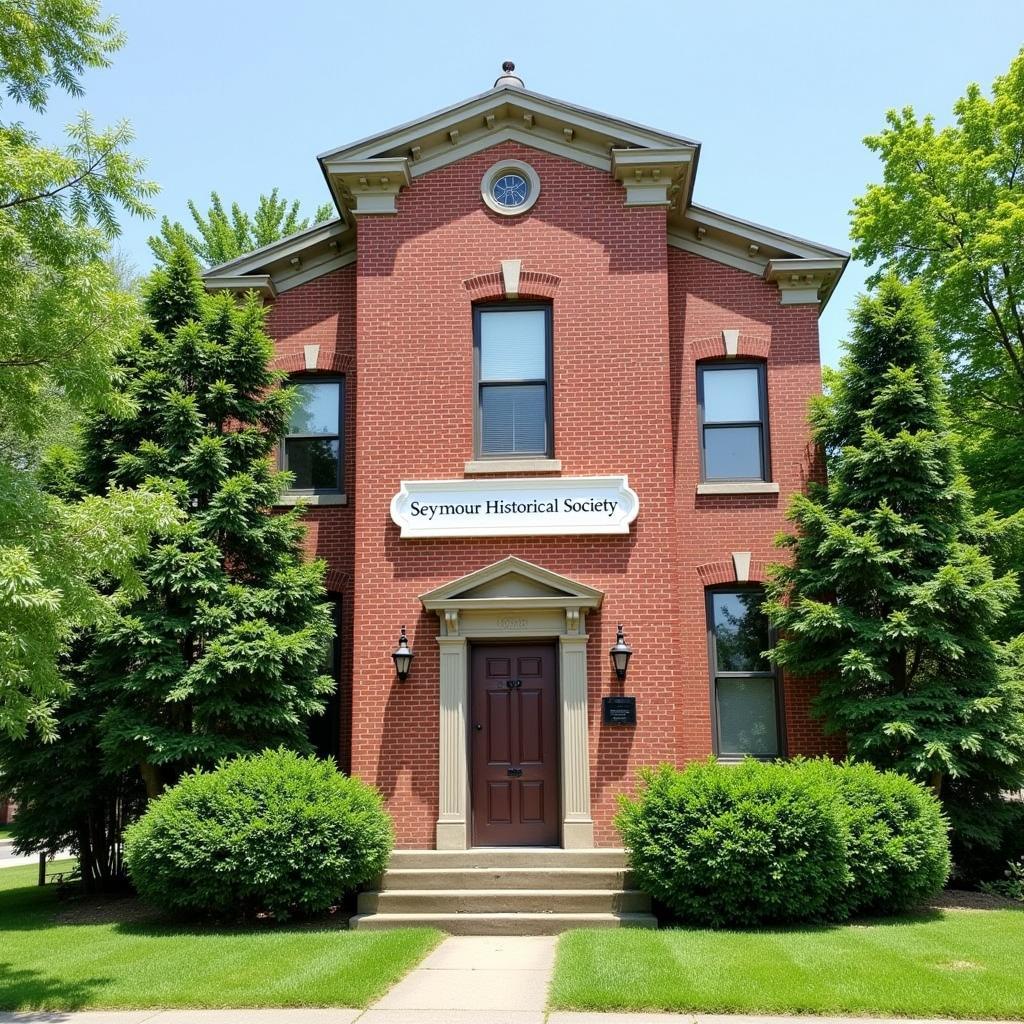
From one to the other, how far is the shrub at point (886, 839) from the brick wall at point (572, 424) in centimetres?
217

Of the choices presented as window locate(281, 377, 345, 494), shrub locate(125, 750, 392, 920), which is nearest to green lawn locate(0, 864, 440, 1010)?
shrub locate(125, 750, 392, 920)

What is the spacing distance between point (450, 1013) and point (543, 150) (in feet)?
35.6

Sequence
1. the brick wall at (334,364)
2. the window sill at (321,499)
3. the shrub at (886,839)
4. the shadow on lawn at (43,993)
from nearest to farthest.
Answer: the shadow on lawn at (43,993), the shrub at (886,839), the brick wall at (334,364), the window sill at (321,499)

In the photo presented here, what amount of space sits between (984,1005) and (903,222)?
1708 cm

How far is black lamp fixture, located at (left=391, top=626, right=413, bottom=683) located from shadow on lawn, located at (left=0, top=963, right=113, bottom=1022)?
490 centimetres


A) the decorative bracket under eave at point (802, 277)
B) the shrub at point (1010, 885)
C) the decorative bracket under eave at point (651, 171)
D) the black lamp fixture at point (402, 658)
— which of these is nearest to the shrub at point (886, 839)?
the shrub at point (1010, 885)

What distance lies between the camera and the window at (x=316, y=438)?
14.8 metres

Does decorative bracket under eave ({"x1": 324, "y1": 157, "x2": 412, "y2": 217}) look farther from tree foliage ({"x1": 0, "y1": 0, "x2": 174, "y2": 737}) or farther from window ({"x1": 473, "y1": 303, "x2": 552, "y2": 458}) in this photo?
tree foliage ({"x1": 0, "y1": 0, "x2": 174, "y2": 737})

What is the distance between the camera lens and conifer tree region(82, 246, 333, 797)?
12070 millimetres

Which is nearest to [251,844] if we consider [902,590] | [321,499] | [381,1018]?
[381,1018]

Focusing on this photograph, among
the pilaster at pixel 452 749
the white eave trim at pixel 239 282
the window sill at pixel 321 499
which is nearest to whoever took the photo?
the pilaster at pixel 452 749

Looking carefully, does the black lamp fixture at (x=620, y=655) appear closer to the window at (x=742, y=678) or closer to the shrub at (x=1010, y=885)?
the window at (x=742, y=678)

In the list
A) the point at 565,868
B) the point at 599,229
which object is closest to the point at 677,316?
the point at 599,229

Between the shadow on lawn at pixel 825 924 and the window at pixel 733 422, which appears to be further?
the window at pixel 733 422
